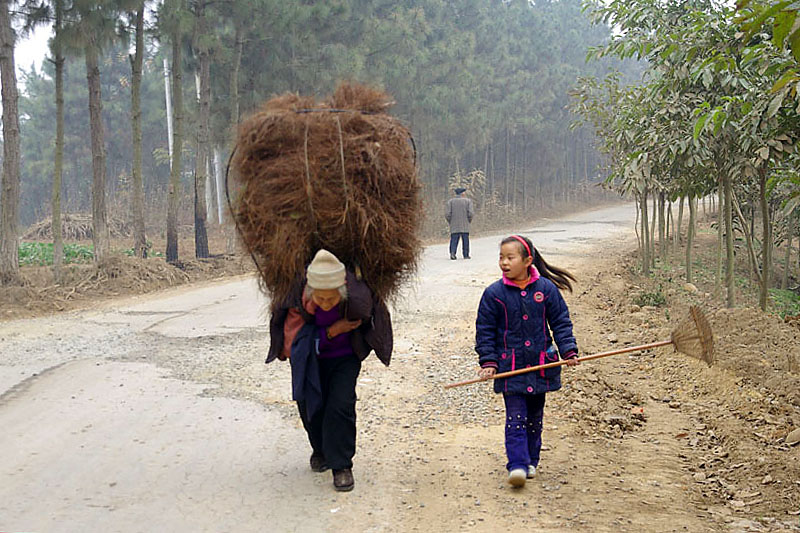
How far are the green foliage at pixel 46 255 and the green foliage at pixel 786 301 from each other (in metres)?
14.9

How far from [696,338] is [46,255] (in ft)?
61.9

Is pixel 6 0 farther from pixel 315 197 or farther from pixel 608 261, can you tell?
pixel 608 261

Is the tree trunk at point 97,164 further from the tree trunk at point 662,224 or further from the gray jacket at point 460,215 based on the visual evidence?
the tree trunk at point 662,224

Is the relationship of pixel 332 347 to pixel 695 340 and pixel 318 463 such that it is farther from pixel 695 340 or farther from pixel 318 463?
pixel 695 340

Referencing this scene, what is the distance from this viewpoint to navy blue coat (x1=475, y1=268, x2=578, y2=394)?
4.62 meters

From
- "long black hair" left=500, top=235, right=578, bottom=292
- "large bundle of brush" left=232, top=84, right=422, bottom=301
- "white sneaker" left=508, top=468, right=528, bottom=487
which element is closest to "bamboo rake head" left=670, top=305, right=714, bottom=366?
"long black hair" left=500, top=235, right=578, bottom=292

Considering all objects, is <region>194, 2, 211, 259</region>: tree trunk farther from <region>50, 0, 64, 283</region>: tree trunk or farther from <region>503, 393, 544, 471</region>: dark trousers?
<region>503, 393, 544, 471</region>: dark trousers

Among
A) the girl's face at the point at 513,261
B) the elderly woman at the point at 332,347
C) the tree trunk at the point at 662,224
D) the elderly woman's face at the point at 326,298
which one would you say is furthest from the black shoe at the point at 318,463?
the tree trunk at the point at 662,224

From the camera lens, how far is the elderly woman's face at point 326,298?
428 cm

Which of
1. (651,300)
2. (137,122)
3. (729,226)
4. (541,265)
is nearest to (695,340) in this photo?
(541,265)

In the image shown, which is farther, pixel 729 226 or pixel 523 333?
pixel 729 226

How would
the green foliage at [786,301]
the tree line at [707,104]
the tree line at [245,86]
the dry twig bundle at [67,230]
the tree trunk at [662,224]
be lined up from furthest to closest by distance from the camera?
the dry twig bundle at [67,230] < the tree trunk at [662,224] < the tree line at [245,86] < the green foliage at [786,301] < the tree line at [707,104]

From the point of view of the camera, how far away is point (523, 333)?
4641 millimetres

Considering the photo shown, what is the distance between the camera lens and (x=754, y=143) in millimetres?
7523
